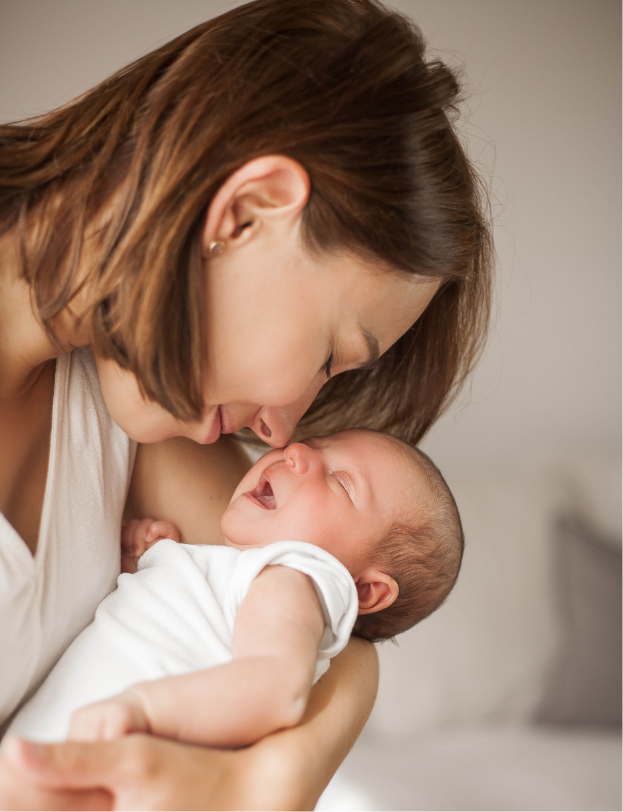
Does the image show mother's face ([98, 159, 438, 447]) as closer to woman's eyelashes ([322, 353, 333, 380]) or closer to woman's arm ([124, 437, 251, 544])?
woman's eyelashes ([322, 353, 333, 380])

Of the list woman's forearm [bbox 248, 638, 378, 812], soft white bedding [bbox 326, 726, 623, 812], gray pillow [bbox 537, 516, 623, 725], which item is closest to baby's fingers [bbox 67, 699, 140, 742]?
woman's forearm [bbox 248, 638, 378, 812]

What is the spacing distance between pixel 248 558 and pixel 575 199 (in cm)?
169

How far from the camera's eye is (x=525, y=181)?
2.11 meters

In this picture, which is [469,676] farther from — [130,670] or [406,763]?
[130,670]

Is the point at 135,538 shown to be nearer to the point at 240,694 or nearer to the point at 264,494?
the point at 264,494

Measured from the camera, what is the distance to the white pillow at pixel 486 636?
5.81ft

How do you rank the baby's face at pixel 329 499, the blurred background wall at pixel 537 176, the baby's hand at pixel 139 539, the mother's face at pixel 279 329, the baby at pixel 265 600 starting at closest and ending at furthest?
the baby at pixel 265 600, the mother's face at pixel 279 329, the baby's face at pixel 329 499, the baby's hand at pixel 139 539, the blurred background wall at pixel 537 176

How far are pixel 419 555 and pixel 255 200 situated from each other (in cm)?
68

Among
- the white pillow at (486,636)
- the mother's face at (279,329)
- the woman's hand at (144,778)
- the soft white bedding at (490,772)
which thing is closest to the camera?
the woman's hand at (144,778)

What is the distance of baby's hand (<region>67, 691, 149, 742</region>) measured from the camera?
0.67 meters

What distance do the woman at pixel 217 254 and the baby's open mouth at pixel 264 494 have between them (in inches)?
7.8

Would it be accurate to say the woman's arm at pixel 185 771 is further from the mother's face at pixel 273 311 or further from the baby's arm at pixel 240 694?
the mother's face at pixel 273 311

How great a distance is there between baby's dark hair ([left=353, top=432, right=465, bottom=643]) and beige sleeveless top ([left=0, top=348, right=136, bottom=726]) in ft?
1.55

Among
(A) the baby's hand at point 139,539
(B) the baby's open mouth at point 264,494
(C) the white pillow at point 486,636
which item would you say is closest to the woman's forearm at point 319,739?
(B) the baby's open mouth at point 264,494
